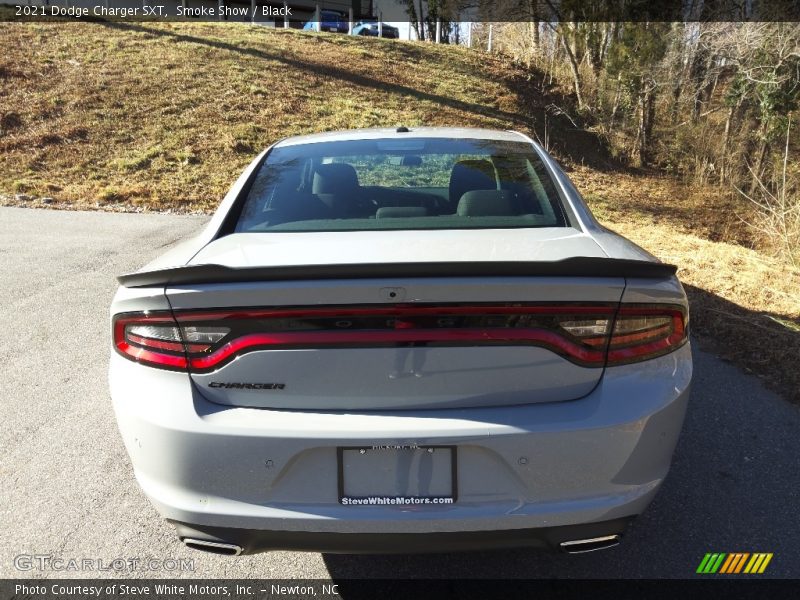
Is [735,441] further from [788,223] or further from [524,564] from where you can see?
[788,223]

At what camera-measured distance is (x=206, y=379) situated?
1989 millimetres

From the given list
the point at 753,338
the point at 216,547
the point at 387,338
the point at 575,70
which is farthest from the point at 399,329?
the point at 575,70

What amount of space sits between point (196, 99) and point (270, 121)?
2.67 metres

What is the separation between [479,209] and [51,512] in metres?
2.28

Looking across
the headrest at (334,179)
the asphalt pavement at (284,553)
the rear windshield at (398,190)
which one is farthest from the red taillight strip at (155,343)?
the headrest at (334,179)

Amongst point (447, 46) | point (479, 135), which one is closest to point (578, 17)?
point (447, 46)

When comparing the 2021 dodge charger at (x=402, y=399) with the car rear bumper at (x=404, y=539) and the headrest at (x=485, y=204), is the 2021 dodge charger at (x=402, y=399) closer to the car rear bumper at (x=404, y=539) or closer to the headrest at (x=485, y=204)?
the car rear bumper at (x=404, y=539)

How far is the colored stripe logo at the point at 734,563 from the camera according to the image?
2.44 meters

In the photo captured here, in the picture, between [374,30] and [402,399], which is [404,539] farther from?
[374,30]

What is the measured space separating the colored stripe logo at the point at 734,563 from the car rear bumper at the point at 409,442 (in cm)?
73

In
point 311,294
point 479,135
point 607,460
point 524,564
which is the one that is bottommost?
point 524,564

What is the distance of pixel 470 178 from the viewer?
3.24 meters

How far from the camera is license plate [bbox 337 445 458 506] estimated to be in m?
1.91

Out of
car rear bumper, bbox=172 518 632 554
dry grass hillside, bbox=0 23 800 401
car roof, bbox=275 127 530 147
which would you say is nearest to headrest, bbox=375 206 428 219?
car roof, bbox=275 127 530 147
